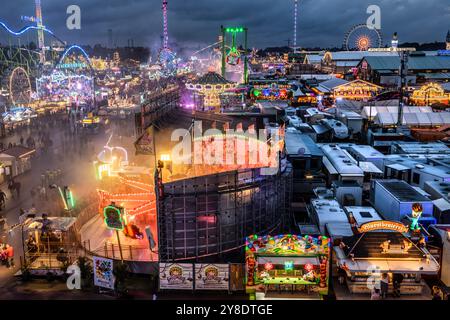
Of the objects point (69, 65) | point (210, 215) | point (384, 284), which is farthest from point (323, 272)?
point (69, 65)

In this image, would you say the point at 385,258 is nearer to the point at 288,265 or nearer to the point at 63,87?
the point at 288,265

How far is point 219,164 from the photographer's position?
16781 mm

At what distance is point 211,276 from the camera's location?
12.6 meters

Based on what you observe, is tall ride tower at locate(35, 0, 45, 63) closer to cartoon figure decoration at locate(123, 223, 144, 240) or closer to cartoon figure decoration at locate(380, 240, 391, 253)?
cartoon figure decoration at locate(123, 223, 144, 240)

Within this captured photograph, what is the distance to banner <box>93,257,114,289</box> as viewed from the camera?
Result: 12555 millimetres

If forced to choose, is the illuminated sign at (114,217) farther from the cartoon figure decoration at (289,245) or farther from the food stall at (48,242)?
the cartoon figure decoration at (289,245)

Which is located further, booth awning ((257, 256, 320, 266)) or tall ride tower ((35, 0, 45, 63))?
tall ride tower ((35, 0, 45, 63))

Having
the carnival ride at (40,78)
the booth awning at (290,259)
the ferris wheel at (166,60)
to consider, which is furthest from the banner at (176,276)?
the ferris wheel at (166,60)

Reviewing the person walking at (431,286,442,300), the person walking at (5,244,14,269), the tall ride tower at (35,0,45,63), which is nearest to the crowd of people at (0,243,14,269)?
the person walking at (5,244,14,269)

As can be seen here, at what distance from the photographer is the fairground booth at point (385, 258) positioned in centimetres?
1220

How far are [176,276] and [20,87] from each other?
4927cm

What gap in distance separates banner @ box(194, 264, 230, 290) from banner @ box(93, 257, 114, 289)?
2.55 m

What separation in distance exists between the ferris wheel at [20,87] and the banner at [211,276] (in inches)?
1823
